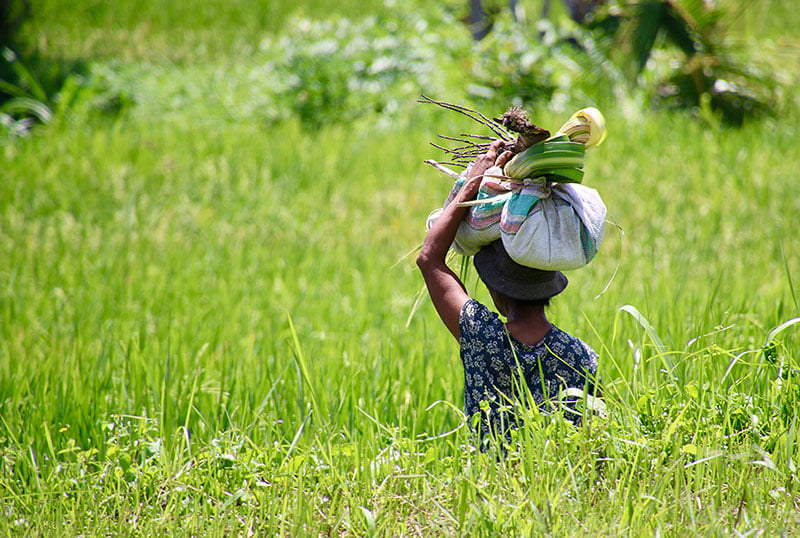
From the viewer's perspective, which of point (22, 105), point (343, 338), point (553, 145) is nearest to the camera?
point (553, 145)

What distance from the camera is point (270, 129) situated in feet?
27.3

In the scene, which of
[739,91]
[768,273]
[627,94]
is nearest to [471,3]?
[627,94]

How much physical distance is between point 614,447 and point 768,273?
9.39 ft

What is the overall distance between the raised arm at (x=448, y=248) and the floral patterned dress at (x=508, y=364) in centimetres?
4

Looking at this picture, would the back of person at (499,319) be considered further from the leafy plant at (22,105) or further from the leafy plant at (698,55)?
the leafy plant at (22,105)

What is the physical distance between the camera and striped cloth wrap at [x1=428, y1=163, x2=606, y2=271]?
1.78 metres

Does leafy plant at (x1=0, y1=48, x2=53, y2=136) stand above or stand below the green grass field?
above

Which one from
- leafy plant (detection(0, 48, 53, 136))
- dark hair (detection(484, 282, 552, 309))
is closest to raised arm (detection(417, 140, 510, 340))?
dark hair (detection(484, 282, 552, 309))

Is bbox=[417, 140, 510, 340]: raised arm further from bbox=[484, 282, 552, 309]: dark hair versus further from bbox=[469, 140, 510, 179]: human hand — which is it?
bbox=[484, 282, 552, 309]: dark hair

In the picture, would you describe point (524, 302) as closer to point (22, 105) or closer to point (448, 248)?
point (448, 248)

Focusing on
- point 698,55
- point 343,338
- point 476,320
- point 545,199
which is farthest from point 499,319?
point 698,55

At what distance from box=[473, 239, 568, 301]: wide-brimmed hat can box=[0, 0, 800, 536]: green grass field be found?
239 millimetres

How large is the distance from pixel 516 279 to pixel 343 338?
6.02ft

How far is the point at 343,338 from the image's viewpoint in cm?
363
